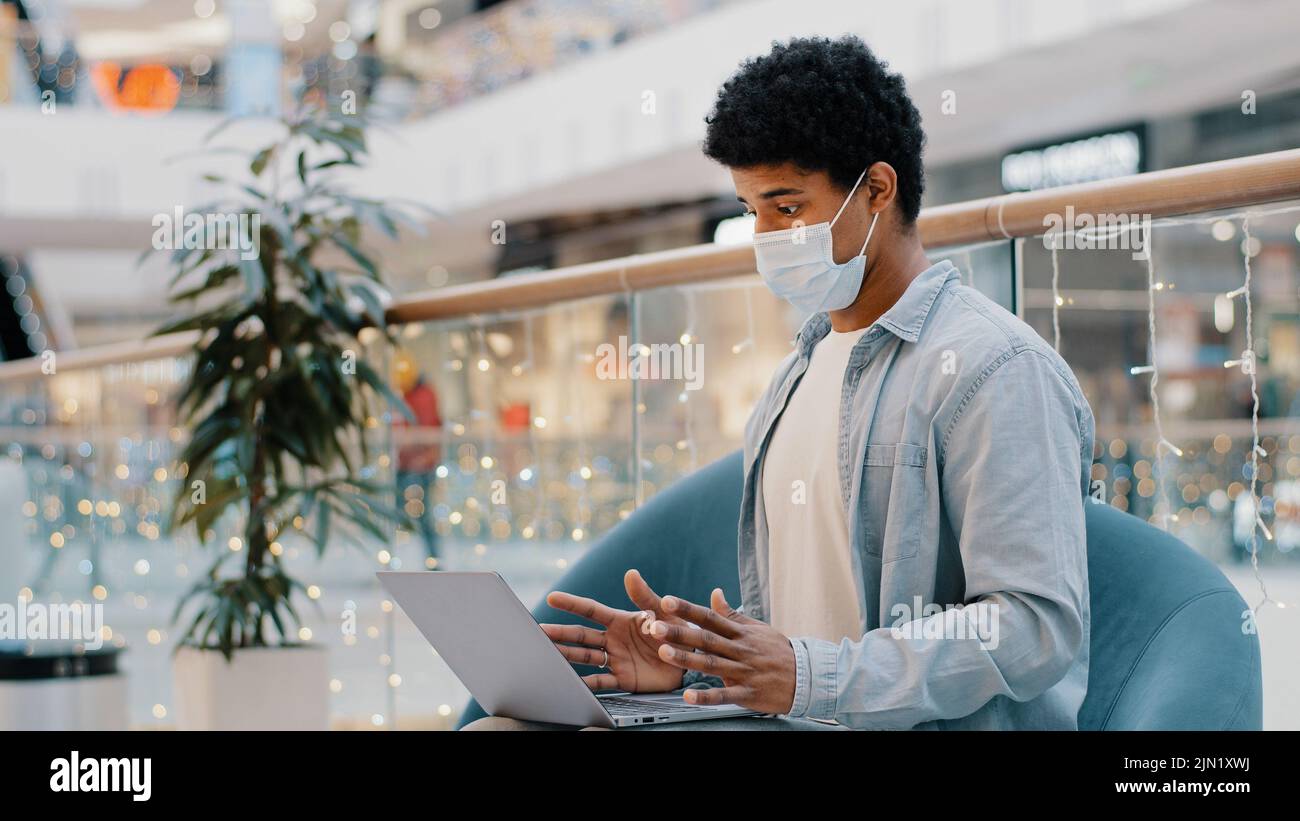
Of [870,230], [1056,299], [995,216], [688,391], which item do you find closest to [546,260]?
[688,391]

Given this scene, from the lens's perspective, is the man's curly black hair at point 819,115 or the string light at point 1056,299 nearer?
the man's curly black hair at point 819,115

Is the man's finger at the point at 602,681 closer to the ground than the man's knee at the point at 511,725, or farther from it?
farther from it

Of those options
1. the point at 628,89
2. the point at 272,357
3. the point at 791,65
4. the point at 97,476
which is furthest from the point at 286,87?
the point at 791,65

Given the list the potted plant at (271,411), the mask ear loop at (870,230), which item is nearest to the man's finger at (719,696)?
the mask ear loop at (870,230)

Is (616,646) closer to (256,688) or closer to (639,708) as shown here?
(639,708)

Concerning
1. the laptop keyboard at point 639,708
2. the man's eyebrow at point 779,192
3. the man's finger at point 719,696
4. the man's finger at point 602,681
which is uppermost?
the man's eyebrow at point 779,192

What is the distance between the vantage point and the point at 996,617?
1.37 metres

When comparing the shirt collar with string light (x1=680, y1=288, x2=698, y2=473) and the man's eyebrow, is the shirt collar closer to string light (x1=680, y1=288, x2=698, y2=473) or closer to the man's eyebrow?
the man's eyebrow

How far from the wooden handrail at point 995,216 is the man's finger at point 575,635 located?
848 mm

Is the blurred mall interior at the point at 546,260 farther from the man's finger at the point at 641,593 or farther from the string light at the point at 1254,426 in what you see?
the man's finger at the point at 641,593

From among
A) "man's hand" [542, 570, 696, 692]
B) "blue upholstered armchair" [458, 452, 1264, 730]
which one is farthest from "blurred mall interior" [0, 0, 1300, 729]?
"man's hand" [542, 570, 696, 692]

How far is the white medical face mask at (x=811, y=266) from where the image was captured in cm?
164
